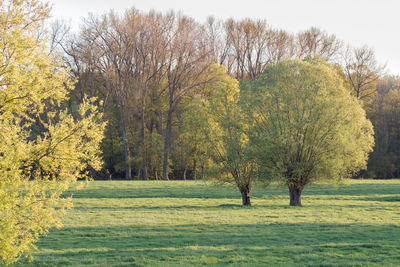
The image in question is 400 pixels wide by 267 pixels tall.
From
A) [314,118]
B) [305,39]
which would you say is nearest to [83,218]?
[314,118]

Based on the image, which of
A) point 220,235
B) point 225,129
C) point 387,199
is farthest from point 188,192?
point 220,235

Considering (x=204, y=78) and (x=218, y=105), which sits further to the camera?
(x=204, y=78)

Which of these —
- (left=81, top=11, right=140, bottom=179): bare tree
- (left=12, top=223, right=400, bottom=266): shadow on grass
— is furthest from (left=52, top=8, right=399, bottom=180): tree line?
(left=12, top=223, right=400, bottom=266): shadow on grass

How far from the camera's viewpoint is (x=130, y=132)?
2697 inches

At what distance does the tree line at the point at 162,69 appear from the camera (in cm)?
6191

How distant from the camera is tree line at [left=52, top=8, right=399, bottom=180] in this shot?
6191 cm

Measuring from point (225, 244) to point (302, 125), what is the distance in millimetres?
16314

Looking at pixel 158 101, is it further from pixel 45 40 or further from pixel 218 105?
pixel 45 40

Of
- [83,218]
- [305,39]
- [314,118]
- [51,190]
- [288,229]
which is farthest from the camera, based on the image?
[305,39]

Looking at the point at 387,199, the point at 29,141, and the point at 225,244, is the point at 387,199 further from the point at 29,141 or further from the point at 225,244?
the point at 29,141

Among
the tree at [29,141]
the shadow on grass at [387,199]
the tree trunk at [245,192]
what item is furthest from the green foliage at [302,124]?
the tree at [29,141]

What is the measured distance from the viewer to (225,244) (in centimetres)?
1817

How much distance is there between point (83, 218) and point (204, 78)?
42.7 m

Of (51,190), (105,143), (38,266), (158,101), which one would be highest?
(158,101)
